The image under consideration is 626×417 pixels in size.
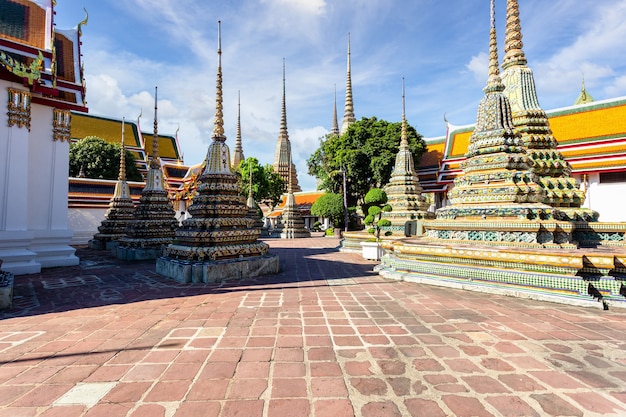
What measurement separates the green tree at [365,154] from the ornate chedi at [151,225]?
1634 centimetres

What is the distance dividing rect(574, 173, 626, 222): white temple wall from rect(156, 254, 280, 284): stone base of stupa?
20054 mm

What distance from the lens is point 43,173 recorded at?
32.3 feet

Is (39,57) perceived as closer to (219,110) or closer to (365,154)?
(219,110)

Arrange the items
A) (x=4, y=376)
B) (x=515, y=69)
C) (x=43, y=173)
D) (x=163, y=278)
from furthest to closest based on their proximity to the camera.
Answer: (x=515, y=69)
(x=43, y=173)
(x=163, y=278)
(x=4, y=376)

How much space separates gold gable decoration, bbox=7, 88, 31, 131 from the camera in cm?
863

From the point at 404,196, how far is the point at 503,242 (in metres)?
9.04

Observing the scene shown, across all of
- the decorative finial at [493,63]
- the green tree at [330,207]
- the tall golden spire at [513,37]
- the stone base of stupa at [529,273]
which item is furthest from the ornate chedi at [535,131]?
the green tree at [330,207]

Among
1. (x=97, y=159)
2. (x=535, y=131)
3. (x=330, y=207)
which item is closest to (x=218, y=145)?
(x=535, y=131)

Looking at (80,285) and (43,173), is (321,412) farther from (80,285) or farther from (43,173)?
(43,173)

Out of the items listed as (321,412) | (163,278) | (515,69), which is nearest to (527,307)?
(321,412)

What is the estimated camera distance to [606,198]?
18.6 metres

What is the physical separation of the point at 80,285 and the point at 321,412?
6741 millimetres

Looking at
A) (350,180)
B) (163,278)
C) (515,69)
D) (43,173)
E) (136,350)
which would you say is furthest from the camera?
(350,180)

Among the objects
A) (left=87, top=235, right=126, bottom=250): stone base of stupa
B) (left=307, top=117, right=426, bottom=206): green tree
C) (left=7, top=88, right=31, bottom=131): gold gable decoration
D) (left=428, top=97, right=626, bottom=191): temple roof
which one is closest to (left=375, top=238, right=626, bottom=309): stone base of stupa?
(left=7, top=88, right=31, bottom=131): gold gable decoration
